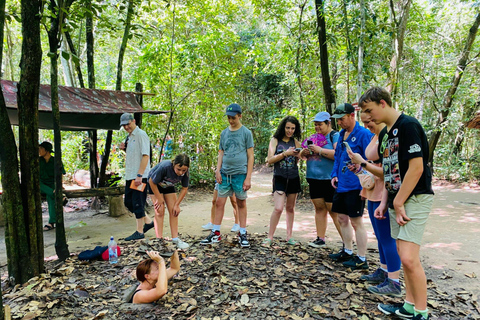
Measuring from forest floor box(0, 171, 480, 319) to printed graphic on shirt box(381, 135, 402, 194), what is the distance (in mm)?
1061

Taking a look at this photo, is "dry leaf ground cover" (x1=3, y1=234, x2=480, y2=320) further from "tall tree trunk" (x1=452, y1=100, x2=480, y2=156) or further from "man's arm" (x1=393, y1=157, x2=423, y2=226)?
"tall tree trunk" (x1=452, y1=100, x2=480, y2=156)

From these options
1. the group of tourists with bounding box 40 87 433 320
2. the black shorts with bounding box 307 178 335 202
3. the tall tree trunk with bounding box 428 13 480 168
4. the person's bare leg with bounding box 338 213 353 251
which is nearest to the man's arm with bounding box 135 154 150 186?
the group of tourists with bounding box 40 87 433 320

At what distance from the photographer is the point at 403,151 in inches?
88.4

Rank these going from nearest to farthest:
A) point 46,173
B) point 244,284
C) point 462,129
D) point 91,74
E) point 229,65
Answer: point 244,284
point 46,173
point 91,74
point 229,65
point 462,129

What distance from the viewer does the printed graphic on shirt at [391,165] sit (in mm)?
Result: 2347

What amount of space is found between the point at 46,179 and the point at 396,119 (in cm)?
595

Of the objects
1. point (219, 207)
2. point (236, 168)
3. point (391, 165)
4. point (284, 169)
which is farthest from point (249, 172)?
point (391, 165)

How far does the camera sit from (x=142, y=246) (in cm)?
411

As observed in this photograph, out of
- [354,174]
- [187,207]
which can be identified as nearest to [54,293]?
[354,174]

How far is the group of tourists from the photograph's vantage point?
2244 millimetres

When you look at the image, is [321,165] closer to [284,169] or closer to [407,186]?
[284,169]

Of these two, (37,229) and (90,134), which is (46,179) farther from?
(37,229)

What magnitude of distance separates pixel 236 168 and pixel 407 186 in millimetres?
2347

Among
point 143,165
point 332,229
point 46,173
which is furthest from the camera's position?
point 46,173
